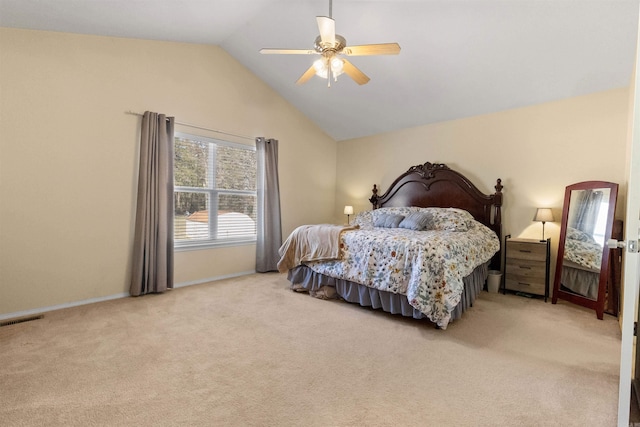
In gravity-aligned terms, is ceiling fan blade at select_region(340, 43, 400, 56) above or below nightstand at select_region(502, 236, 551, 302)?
above

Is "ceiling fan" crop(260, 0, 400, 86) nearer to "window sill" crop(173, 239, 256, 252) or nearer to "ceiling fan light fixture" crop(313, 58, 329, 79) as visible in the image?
"ceiling fan light fixture" crop(313, 58, 329, 79)

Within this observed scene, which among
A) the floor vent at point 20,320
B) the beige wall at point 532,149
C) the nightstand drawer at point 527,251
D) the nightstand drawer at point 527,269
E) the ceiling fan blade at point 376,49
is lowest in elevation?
the floor vent at point 20,320

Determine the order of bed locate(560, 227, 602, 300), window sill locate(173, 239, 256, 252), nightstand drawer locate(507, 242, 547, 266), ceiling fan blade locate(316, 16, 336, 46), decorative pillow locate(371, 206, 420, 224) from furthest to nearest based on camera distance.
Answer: decorative pillow locate(371, 206, 420, 224) → window sill locate(173, 239, 256, 252) → nightstand drawer locate(507, 242, 547, 266) → bed locate(560, 227, 602, 300) → ceiling fan blade locate(316, 16, 336, 46)

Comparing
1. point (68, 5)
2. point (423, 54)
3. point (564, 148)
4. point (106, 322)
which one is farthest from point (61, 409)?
point (564, 148)

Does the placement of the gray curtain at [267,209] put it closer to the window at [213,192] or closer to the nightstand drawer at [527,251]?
the window at [213,192]

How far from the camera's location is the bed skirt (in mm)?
2828

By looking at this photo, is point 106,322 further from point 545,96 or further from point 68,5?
point 545,96

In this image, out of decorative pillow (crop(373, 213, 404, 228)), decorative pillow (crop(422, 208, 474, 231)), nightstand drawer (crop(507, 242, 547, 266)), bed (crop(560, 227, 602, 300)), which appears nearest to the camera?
bed (crop(560, 227, 602, 300))

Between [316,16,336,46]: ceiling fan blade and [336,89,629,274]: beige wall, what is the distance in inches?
112

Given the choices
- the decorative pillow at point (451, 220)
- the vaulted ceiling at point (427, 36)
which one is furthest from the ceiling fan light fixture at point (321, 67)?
the decorative pillow at point (451, 220)

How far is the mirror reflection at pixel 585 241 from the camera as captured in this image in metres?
3.12

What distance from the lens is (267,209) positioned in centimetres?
477

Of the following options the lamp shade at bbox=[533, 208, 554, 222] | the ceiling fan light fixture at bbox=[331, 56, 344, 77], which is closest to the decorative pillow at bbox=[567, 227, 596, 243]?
the lamp shade at bbox=[533, 208, 554, 222]

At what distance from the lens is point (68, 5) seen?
8.61ft
